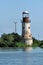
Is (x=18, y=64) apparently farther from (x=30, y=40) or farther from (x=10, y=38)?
(x=10, y=38)

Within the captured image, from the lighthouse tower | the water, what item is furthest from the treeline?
the water

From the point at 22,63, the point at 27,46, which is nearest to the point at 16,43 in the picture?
the point at 27,46

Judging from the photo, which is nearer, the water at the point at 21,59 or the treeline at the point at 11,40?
the water at the point at 21,59

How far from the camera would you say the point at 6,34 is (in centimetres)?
10262

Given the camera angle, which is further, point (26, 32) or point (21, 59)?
point (26, 32)

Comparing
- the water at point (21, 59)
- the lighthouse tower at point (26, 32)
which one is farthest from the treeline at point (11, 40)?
the water at point (21, 59)

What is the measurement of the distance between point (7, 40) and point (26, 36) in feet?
29.3

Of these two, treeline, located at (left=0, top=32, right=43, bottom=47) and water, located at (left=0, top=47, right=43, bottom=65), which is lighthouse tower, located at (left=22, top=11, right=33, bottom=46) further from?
water, located at (left=0, top=47, right=43, bottom=65)

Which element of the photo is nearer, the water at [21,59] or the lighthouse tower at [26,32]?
the water at [21,59]

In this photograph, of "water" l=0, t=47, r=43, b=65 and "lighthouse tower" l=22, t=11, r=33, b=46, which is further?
"lighthouse tower" l=22, t=11, r=33, b=46

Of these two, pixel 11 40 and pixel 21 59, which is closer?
pixel 21 59

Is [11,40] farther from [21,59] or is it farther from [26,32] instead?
[21,59]

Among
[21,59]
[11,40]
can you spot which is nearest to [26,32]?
[11,40]

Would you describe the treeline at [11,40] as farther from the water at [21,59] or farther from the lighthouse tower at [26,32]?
the water at [21,59]
